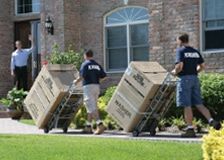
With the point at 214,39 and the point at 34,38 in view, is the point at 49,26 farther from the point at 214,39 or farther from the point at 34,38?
the point at 214,39

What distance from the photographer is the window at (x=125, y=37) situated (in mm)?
19828

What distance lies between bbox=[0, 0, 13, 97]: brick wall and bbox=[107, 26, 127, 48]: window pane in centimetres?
453

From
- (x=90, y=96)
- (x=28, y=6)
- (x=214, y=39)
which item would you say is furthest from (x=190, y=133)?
(x=28, y=6)

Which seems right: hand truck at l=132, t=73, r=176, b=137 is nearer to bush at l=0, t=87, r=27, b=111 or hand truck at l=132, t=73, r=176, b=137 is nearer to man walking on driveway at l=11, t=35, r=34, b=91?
bush at l=0, t=87, r=27, b=111

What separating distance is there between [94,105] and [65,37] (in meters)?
7.06

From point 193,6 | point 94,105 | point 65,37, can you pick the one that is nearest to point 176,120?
point 94,105

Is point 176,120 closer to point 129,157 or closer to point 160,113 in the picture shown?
point 160,113

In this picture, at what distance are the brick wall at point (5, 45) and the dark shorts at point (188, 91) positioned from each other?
1165 centimetres

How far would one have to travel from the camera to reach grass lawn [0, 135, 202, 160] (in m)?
8.72

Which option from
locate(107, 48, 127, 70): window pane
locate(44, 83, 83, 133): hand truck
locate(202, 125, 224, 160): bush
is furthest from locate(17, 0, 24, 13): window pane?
locate(202, 125, 224, 160): bush

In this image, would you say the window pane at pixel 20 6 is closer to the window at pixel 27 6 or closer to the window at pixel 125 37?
the window at pixel 27 6

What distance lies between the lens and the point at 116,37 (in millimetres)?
20375

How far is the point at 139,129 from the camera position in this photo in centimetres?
1291

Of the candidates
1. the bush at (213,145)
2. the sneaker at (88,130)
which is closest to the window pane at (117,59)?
the sneaker at (88,130)
